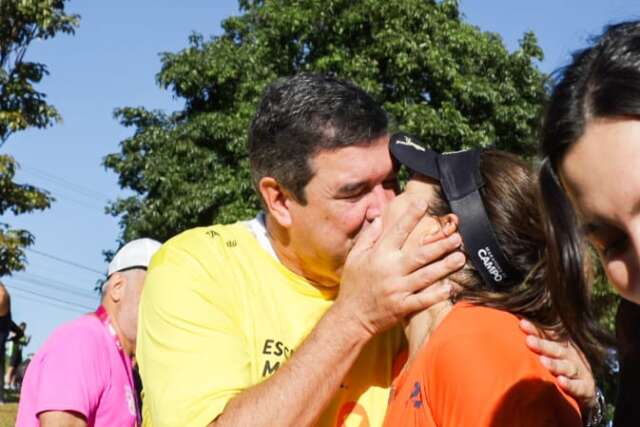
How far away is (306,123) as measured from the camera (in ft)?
12.3

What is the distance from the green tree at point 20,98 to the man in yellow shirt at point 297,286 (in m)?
19.3

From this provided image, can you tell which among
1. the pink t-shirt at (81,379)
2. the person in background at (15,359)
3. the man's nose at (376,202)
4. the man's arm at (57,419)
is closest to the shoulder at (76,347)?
the pink t-shirt at (81,379)

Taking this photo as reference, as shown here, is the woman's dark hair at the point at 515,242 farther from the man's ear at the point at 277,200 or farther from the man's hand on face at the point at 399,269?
the man's ear at the point at 277,200

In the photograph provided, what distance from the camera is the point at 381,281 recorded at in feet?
10.3

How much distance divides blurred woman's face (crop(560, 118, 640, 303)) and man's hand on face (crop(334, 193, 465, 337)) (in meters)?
1.23

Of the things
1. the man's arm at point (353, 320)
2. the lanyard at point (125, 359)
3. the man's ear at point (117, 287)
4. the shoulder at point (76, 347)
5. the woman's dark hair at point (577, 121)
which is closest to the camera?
the woman's dark hair at point (577, 121)

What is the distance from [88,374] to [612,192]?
4.25m

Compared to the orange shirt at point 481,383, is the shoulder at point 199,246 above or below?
above

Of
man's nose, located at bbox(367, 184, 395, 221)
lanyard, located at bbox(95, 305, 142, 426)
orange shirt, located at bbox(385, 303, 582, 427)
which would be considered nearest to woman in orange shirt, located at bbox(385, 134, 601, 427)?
orange shirt, located at bbox(385, 303, 582, 427)

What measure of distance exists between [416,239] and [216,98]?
939 inches

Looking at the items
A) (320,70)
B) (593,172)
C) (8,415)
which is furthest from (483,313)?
(320,70)

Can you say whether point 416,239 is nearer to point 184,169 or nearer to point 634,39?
point 634,39

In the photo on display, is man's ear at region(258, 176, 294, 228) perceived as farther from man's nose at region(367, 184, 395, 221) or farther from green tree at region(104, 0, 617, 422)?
green tree at region(104, 0, 617, 422)

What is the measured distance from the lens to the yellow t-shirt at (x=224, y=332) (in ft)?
10.5
